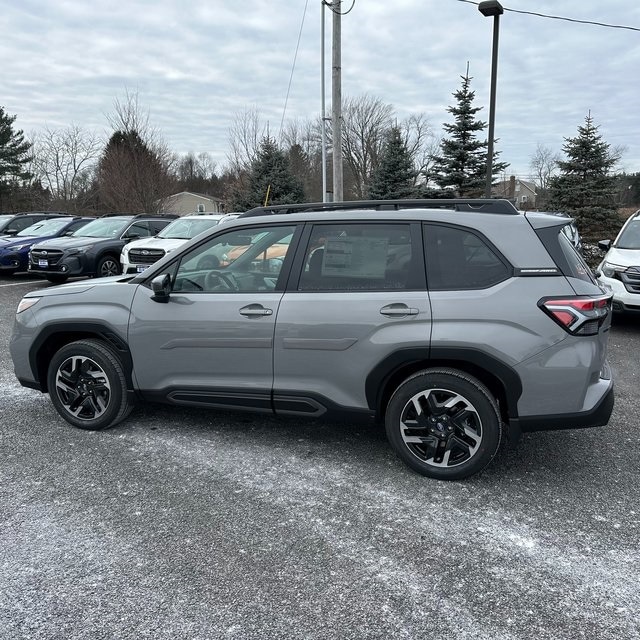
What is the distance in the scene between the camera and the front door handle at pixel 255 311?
3.64m

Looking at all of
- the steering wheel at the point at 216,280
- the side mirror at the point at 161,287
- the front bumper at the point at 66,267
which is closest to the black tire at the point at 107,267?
the front bumper at the point at 66,267

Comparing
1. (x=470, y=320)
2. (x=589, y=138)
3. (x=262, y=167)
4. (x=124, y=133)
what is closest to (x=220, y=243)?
(x=470, y=320)

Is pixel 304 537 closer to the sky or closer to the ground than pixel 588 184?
closer to the ground

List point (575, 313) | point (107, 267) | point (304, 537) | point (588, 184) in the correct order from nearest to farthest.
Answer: point (304, 537)
point (575, 313)
point (107, 267)
point (588, 184)

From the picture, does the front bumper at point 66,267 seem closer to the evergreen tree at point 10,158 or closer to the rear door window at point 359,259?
the rear door window at point 359,259

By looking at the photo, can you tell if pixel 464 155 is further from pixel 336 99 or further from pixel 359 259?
pixel 359 259

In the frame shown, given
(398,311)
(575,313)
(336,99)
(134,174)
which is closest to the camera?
(575,313)

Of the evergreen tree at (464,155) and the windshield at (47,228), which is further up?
the evergreen tree at (464,155)

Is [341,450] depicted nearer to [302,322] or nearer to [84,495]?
[302,322]

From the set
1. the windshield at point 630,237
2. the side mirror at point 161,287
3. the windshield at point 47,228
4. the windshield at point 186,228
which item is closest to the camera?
the side mirror at point 161,287

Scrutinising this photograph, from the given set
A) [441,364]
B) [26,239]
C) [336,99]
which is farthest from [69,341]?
[26,239]

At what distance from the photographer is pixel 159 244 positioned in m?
11.2

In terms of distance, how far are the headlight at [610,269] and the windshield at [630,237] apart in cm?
76

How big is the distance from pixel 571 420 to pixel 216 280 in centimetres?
250
